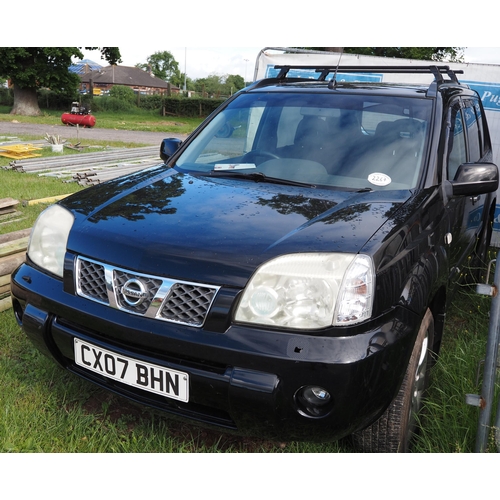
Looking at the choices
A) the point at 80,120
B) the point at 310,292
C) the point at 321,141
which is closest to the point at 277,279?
the point at 310,292

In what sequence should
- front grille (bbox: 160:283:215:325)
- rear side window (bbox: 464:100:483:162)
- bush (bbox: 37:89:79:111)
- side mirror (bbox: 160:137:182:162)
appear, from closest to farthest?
front grille (bbox: 160:283:215:325) < side mirror (bbox: 160:137:182:162) < rear side window (bbox: 464:100:483:162) < bush (bbox: 37:89:79:111)

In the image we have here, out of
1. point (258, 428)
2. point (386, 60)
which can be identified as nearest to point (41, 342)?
point (258, 428)

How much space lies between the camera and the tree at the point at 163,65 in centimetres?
10031

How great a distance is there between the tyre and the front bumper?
7.4 inches

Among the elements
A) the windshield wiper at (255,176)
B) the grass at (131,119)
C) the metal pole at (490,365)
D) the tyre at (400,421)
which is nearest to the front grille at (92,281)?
the windshield wiper at (255,176)

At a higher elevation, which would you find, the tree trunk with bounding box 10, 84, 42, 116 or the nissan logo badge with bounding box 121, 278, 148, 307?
the tree trunk with bounding box 10, 84, 42, 116

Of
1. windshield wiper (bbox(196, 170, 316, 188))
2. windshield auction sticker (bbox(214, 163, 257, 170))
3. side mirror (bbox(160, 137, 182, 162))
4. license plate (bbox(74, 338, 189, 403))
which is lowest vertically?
license plate (bbox(74, 338, 189, 403))

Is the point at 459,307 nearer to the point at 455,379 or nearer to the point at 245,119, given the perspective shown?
the point at 455,379

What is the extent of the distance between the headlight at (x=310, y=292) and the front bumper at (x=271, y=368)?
0.18ft

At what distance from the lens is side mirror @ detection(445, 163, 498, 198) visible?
9.79ft

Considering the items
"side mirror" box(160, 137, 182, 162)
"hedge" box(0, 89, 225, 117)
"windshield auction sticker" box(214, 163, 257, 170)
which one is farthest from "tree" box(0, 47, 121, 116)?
"windshield auction sticker" box(214, 163, 257, 170)

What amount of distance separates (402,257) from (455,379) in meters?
1.11

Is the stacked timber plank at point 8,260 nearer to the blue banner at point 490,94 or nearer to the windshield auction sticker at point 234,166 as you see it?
the windshield auction sticker at point 234,166

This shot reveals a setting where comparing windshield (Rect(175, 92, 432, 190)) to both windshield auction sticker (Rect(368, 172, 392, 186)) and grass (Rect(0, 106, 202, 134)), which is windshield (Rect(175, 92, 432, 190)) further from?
grass (Rect(0, 106, 202, 134))
